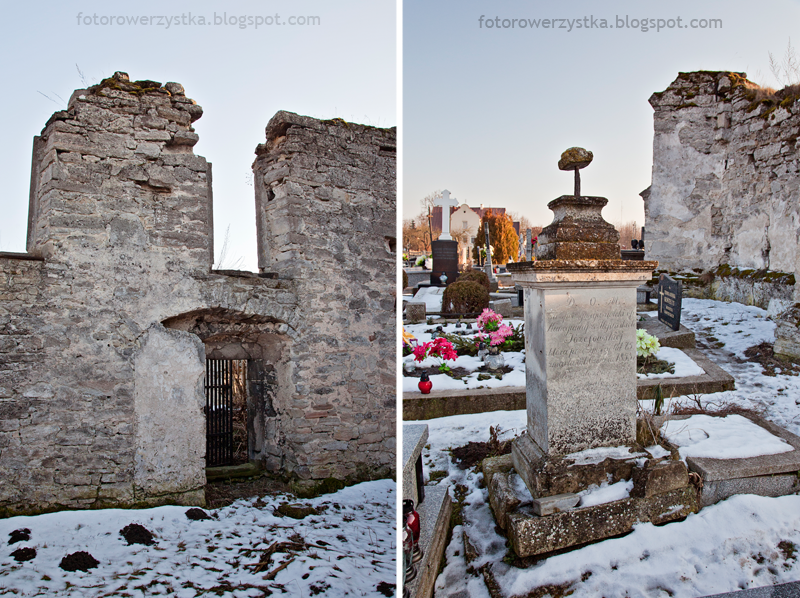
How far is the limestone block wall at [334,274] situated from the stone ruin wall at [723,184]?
297 inches

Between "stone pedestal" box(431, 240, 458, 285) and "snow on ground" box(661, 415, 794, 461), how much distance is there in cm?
1117

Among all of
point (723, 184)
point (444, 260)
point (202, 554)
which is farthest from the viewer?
point (444, 260)

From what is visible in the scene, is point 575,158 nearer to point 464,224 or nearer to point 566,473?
point 566,473

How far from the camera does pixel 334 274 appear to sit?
4.74 meters

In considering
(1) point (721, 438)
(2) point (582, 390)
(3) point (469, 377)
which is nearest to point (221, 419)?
(3) point (469, 377)

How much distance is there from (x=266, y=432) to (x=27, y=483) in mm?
1947

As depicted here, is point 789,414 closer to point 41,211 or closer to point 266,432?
point 266,432

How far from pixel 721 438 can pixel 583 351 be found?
151 centimetres

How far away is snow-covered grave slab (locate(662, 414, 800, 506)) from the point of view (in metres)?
2.98

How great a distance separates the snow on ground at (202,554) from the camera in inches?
115

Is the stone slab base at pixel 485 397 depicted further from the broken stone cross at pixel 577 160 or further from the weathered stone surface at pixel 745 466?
the broken stone cross at pixel 577 160

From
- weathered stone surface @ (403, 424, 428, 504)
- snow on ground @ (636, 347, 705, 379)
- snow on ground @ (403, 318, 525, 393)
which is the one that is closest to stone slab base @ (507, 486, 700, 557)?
weathered stone surface @ (403, 424, 428, 504)

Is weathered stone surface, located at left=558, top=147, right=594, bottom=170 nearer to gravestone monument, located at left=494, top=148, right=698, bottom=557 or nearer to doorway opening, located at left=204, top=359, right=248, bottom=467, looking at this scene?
gravestone monument, located at left=494, top=148, right=698, bottom=557

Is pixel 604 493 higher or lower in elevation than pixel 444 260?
lower
